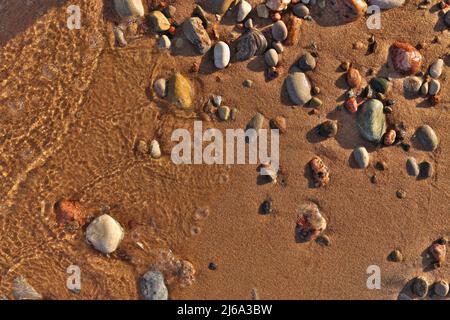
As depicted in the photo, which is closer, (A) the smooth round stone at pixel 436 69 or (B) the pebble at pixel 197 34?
(B) the pebble at pixel 197 34

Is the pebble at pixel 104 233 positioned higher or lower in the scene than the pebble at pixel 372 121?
lower

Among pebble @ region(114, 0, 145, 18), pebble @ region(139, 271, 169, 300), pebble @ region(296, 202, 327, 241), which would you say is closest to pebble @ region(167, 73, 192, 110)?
pebble @ region(114, 0, 145, 18)

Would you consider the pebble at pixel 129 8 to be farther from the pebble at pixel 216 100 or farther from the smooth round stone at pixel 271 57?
the smooth round stone at pixel 271 57

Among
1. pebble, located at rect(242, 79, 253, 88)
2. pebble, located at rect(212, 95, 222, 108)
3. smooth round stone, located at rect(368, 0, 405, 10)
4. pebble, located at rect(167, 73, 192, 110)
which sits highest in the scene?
smooth round stone, located at rect(368, 0, 405, 10)

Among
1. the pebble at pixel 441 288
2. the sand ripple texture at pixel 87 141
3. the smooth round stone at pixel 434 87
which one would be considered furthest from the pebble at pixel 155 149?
the pebble at pixel 441 288

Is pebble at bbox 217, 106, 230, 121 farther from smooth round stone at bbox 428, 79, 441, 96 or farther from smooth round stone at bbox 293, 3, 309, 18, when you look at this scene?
smooth round stone at bbox 428, 79, 441, 96

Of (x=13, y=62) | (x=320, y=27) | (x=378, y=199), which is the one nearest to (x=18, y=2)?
(x=13, y=62)

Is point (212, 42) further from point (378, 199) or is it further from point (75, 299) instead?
point (75, 299)
